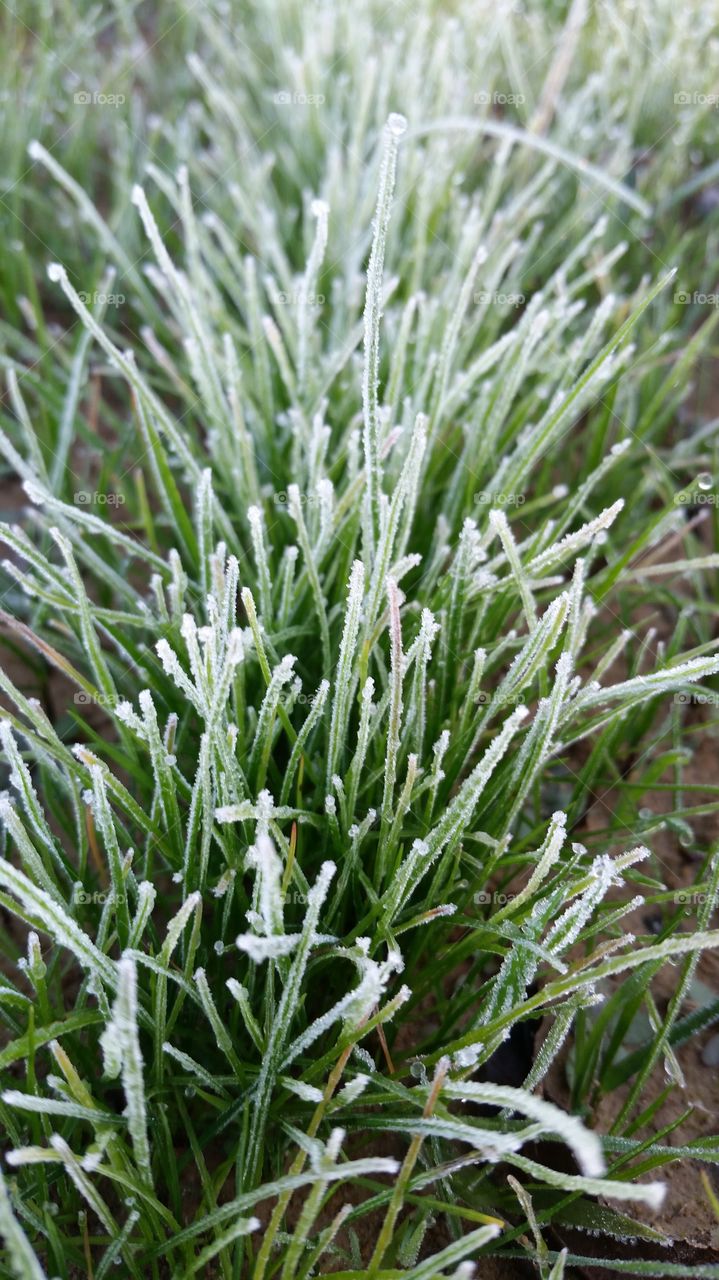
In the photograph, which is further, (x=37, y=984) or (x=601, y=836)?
(x=601, y=836)

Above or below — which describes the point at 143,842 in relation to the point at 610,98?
below

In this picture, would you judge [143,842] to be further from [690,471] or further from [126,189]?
[126,189]

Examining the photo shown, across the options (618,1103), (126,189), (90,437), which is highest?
(126,189)

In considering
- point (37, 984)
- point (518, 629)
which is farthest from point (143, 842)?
point (518, 629)

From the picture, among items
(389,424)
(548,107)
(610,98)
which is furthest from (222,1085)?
(610,98)

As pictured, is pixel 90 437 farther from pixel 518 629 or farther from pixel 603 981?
pixel 603 981

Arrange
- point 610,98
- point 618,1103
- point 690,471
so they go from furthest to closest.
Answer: point 610,98, point 690,471, point 618,1103

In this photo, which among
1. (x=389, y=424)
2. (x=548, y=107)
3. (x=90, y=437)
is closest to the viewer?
(x=389, y=424)
